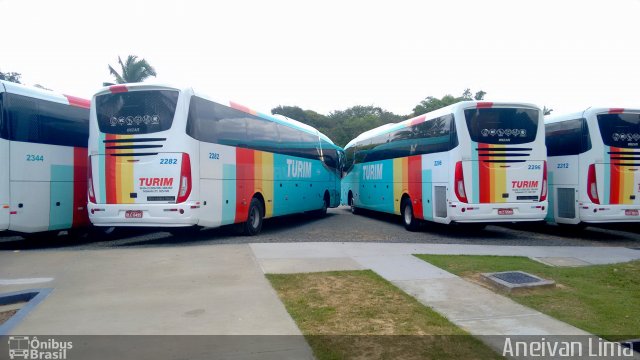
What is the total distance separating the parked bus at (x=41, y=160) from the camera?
9492 millimetres

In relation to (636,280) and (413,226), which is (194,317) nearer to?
(636,280)

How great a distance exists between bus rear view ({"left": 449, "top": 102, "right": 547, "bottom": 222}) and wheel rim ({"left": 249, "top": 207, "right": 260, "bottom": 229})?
4.96 m

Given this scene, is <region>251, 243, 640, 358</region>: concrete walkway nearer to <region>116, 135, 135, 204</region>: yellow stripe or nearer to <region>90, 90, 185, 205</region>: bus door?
<region>90, 90, 185, 205</region>: bus door

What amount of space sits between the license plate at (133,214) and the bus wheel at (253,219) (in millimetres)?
2955

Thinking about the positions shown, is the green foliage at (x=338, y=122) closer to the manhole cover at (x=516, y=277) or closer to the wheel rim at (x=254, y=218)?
the wheel rim at (x=254, y=218)

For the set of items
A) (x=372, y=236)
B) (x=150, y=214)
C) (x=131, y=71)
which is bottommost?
(x=372, y=236)

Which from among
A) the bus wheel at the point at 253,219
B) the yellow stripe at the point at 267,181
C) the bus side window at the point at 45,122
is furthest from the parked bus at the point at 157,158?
the yellow stripe at the point at 267,181

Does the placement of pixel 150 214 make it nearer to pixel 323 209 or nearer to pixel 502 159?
pixel 502 159

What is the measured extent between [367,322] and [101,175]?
24.2 feet

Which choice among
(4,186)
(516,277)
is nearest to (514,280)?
(516,277)

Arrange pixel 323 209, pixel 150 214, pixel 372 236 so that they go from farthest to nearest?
pixel 323 209 → pixel 372 236 → pixel 150 214

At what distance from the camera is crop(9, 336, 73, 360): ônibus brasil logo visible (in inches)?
164

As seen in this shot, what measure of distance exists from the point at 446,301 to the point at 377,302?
888 millimetres

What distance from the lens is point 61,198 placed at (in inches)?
425
